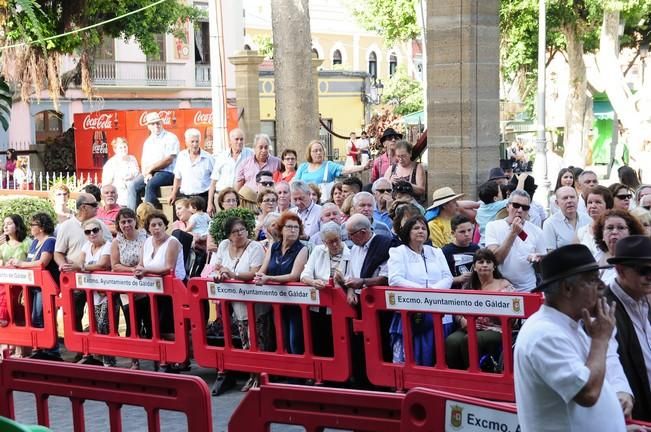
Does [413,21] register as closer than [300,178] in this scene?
No

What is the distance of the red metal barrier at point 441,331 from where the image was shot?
8.69 metres

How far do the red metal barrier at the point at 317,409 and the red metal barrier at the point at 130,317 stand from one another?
4.59 m

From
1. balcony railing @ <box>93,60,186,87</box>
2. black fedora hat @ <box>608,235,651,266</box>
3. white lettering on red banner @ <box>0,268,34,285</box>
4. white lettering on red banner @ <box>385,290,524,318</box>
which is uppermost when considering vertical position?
balcony railing @ <box>93,60,186,87</box>

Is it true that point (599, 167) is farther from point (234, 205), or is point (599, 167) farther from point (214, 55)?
point (234, 205)

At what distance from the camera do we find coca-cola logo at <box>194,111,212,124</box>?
1361 inches

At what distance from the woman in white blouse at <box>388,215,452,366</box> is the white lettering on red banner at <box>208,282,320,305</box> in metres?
0.85

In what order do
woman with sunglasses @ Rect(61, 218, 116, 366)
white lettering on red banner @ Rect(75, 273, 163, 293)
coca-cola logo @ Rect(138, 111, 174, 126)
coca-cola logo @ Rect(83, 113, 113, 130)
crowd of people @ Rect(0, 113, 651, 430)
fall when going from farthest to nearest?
coca-cola logo @ Rect(83, 113, 113, 130) < coca-cola logo @ Rect(138, 111, 174, 126) < woman with sunglasses @ Rect(61, 218, 116, 366) < white lettering on red banner @ Rect(75, 273, 163, 293) < crowd of people @ Rect(0, 113, 651, 430)

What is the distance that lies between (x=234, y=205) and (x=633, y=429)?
7.75 metres

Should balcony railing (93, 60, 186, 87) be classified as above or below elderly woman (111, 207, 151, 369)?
above

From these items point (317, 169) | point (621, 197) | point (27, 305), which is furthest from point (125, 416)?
point (317, 169)

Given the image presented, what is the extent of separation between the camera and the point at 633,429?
16.1ft

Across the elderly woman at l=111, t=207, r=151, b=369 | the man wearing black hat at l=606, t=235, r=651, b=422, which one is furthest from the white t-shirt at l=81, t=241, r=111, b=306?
the man wearing black hat at l=606, t=235, r=651, b=422

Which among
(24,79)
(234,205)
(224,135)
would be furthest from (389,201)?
(24,79)

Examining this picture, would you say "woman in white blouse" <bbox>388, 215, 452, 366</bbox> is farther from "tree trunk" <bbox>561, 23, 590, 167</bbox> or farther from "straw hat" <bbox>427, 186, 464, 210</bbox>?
"tree trunk" <bbox>561, 23, 590, 167</bbox>
